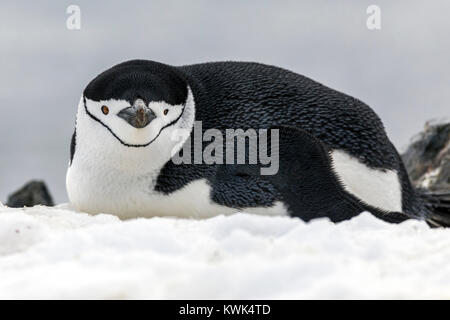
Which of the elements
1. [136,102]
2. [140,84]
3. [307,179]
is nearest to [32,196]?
[140,84]

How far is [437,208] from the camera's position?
618 centimetres

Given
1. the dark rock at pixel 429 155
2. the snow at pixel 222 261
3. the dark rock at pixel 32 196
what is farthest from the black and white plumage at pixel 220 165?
the dark rock at pixel 32 196

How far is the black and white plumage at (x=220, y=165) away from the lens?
16.5ft

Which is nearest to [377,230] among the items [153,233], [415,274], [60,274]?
[415,274]

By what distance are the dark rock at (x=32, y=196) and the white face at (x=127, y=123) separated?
6.01 metres

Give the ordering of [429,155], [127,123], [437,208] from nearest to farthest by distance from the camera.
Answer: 1. [127,123]
2. [437,208]
3. [429,155]

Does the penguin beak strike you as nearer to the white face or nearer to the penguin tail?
the white face

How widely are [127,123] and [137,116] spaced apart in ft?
0.44

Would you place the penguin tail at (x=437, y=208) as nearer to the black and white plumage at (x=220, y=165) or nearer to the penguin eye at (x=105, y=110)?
the black and white plumage at (x=220, y=165)

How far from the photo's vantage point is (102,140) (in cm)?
519

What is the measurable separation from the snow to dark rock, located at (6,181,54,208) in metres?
7.05

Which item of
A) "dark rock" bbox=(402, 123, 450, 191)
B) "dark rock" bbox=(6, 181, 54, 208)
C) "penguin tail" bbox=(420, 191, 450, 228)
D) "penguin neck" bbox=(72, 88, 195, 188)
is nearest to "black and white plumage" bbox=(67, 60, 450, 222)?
"penguin neck" bbox=(72, 88, 195, 188)

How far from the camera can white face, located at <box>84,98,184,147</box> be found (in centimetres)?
502

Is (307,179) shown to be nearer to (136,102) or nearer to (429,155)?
(136,102)
